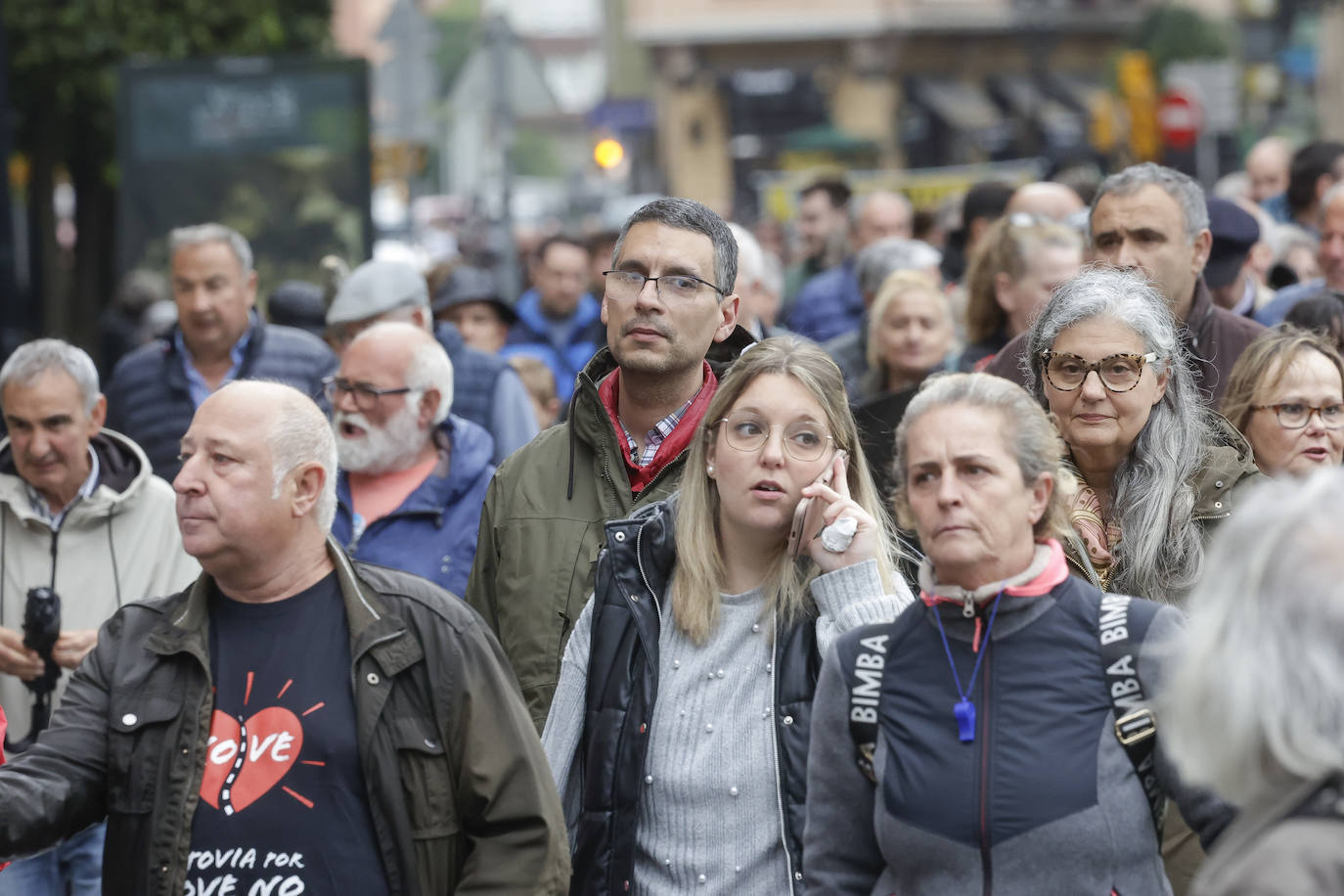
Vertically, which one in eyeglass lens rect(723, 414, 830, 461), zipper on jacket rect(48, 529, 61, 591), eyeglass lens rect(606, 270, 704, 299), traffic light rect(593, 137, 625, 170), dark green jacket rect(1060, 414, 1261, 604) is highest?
traffic light rect(593, 137, 625, 170)

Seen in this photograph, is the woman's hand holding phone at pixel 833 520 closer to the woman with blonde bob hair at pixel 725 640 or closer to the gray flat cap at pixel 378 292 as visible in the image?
the woman with blonde bob hair at pixel 725 640

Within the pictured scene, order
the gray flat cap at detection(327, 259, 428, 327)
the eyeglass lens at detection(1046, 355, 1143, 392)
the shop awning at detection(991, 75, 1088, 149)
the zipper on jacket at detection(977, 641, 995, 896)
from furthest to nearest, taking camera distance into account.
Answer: the shop awning at detection(991, 75, 1088, 149), the gray flat cap at detection(327, 259, 428, 327), the eyeglass lens at detection(1046, 355, 1143, 392), the zipper on jacket at detection(977, 641, 995, 896)

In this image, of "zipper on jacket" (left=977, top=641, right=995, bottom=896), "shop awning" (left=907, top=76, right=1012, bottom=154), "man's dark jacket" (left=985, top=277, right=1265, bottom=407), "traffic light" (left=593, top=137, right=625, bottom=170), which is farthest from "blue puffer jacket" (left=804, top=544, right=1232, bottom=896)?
"shop awning" (left=907, top=76, right=1012, bottom=154)

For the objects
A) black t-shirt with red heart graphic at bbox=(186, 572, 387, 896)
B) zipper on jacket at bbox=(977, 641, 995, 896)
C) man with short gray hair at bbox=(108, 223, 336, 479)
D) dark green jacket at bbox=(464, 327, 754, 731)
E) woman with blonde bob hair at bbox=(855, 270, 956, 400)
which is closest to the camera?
zipper on jacket at bbox=(977, 641, 995, 896)

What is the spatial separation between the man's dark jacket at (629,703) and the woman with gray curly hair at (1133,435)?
Answer: 34.0 inches

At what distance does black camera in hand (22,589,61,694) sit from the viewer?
5773 millimetres

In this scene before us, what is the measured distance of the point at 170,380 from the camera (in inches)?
317

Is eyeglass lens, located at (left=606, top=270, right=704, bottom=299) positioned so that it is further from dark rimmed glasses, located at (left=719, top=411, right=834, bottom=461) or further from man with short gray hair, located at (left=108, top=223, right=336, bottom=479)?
man with short gray hair, located at (left=108, top=223, right=336, bottom=479)

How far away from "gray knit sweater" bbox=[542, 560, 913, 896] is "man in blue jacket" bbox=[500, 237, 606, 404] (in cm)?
710

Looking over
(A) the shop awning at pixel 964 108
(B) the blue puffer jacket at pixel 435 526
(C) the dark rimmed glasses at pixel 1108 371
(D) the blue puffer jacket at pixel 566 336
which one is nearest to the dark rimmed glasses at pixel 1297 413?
(C) the dark rimmed glasses at pixel 1108 371

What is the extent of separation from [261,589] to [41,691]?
2.11m

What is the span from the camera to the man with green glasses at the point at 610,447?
4.91m

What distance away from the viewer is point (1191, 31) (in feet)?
146

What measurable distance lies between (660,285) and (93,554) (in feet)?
7.45
